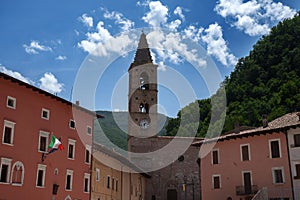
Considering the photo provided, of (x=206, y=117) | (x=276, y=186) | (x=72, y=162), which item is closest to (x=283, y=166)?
(x=276, y=186)

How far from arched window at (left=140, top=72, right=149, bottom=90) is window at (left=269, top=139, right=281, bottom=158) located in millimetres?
26953

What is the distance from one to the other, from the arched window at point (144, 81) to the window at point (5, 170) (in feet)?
105

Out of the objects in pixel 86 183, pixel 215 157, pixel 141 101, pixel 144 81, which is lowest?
pixel 86 183

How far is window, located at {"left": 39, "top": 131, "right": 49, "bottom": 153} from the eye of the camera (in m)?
26.3

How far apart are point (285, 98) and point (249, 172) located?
2464 centimetres

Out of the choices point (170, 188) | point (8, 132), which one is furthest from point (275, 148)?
point (170, 188)

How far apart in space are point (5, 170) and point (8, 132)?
2.33m

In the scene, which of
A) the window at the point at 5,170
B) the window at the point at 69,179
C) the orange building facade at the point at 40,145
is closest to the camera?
the window at the point at 5,170

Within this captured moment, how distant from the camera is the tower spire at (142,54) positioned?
55188 millimetres

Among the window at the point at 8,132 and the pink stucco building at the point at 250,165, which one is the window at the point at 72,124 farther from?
the pink stucco building at the point at 250,165

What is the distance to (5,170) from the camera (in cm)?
2308

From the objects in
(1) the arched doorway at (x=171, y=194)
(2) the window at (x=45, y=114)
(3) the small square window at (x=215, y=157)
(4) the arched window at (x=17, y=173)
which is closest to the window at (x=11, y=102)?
(2) the window at (x=45, y=114)

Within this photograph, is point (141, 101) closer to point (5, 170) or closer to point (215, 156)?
point (215, 156)

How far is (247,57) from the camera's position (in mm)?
68188
